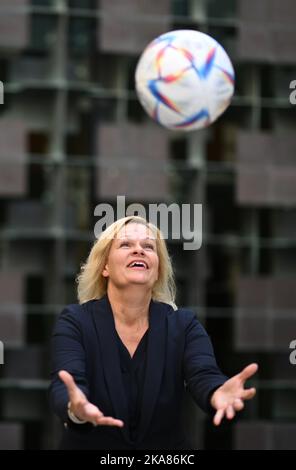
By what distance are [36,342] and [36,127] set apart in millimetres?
3710

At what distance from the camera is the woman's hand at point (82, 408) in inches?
183

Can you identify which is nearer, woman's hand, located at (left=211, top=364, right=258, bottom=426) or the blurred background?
woman's hand, located at (left=211, top=364, right=258, bottom=426)

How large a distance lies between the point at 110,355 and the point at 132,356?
0.12 m

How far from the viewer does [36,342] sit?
18422 millimetres

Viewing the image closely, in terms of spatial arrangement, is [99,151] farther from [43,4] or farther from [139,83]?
[139,83]

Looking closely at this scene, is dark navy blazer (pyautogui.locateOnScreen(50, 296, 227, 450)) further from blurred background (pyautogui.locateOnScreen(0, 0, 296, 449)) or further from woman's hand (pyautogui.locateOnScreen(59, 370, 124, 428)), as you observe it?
Result: blurred background (pyautogui.locateOnScreen(0, 0, 296, 449))

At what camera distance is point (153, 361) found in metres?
5.30

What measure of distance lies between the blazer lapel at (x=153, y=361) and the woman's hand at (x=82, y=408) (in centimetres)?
46

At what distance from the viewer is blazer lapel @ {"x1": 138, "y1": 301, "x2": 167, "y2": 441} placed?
516 cm
